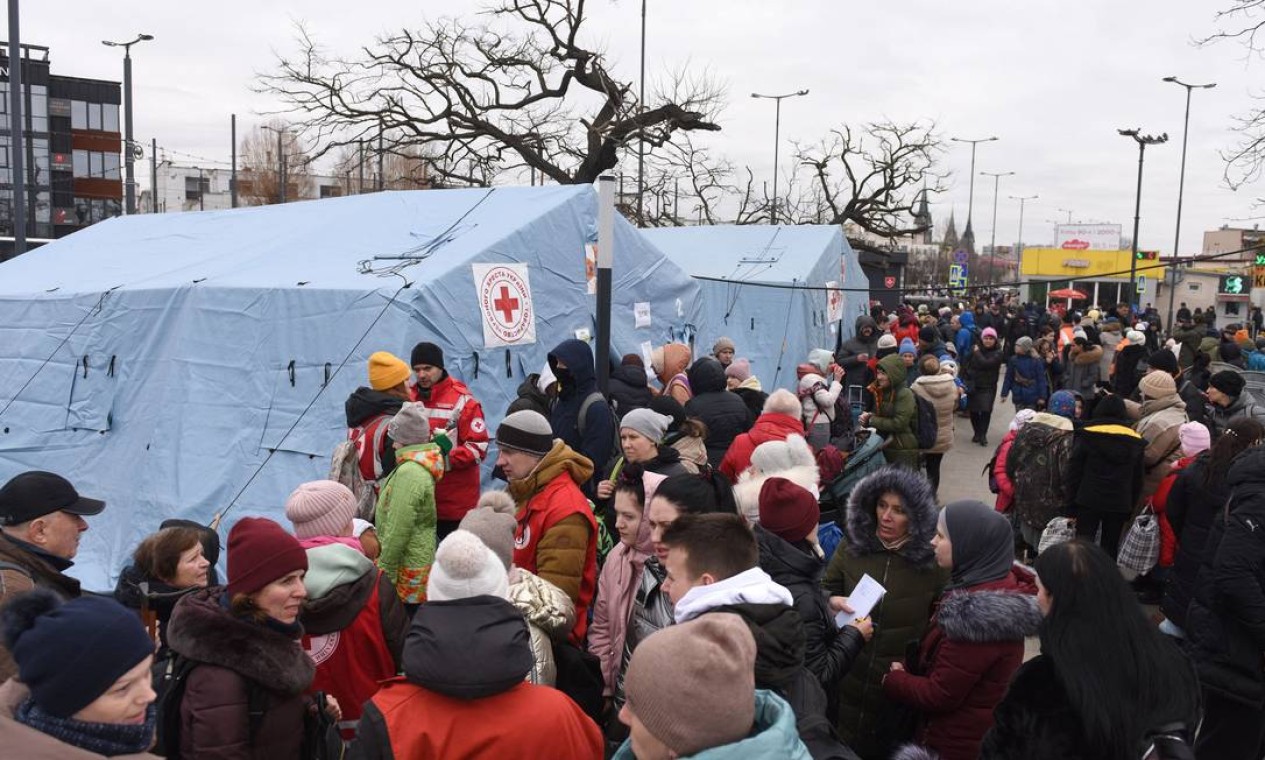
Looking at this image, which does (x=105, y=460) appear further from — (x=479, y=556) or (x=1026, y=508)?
(x=1026, y=508)

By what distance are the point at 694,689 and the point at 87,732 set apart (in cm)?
141

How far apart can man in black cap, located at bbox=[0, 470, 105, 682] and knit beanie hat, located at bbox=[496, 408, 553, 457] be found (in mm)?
1788

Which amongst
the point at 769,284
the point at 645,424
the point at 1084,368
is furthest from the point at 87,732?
the point at 1084,368

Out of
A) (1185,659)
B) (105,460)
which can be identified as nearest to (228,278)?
(105,460)

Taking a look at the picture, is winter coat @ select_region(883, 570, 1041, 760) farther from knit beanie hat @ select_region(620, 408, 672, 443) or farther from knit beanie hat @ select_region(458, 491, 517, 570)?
knit beanie hat @ select_region(620, 408, 672, 443)

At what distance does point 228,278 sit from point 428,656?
728cm

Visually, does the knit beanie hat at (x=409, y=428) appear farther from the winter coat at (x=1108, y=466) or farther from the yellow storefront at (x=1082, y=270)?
the yellow storefront at (x=1082, y=270)

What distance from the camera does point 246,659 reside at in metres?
2.61

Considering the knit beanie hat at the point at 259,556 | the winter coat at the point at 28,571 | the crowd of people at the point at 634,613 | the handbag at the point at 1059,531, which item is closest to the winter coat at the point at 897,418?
the handbag at the point at 1059,531

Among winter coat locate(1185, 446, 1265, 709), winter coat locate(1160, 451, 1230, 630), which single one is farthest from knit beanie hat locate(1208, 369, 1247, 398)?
winter coat locate(1185, 446, 1265, 709)

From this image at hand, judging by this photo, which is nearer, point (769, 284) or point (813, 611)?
point (813, 611)

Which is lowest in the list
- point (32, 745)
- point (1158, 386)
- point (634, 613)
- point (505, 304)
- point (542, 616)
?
point (634, 613)

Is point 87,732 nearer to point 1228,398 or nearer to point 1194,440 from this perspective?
point 1194,440

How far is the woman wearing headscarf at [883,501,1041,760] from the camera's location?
322 centimetres
